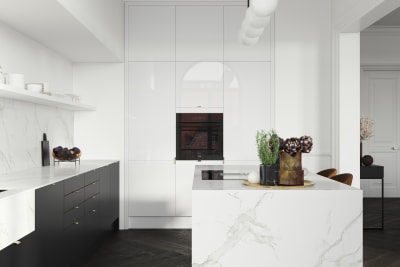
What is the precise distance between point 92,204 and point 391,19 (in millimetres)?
5396

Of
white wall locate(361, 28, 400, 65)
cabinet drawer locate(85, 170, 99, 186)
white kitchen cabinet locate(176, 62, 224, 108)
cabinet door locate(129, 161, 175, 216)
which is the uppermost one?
white wall locate(361, 28, 400, 65)

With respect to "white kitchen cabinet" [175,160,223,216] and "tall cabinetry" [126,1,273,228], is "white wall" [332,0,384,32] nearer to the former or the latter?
"tall cabinetry" [126,1,273,228]

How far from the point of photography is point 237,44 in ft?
17.3

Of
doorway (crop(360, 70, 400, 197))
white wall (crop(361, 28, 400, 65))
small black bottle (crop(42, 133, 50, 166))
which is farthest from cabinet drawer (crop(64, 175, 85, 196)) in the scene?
white wall (crop(361, 28, 400, 65))

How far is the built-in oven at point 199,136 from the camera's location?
5.26m

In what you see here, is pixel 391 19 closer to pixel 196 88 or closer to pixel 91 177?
pixel 196 88

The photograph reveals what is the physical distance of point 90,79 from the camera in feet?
17.4

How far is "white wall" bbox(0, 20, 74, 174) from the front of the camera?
3.56 metres

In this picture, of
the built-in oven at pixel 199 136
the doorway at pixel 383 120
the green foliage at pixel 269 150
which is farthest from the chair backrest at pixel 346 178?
the doorway at pixel 383 120

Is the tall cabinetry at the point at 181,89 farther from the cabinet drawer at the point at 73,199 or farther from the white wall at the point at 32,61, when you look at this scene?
the cabinet drawer at the point at 73,199

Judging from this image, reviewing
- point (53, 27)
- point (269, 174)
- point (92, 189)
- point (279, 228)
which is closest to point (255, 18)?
point (269, 174)

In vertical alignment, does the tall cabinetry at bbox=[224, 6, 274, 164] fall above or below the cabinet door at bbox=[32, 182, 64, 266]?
above

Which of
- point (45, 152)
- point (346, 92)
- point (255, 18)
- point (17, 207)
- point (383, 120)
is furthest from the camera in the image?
point (383, 120)

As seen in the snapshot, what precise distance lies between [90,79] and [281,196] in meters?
3.61
